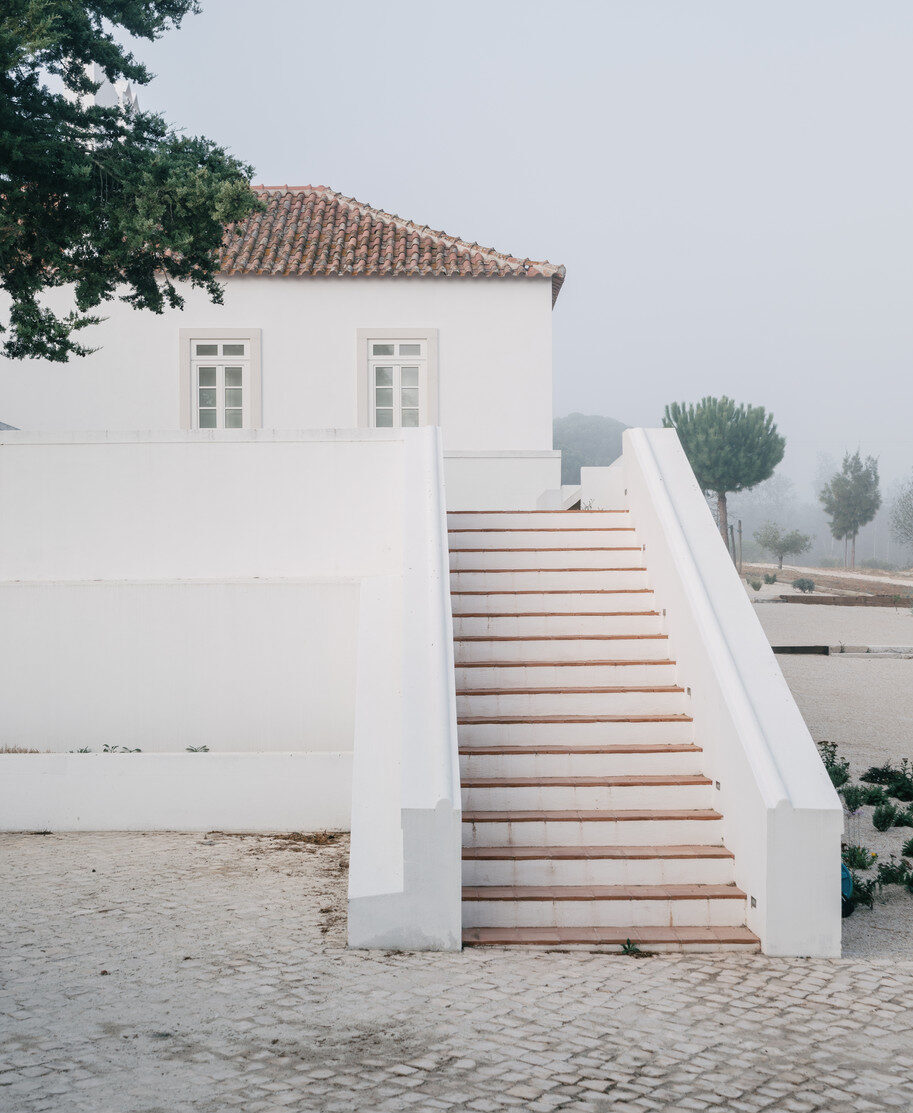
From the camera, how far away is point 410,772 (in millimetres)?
4934

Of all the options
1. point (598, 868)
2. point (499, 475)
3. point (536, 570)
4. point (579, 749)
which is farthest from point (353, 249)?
point (598, 868)

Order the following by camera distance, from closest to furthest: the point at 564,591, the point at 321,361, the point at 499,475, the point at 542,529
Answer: the point at 564,591 < the point at 542,529 < the point at 499,475 < the point at 321,361

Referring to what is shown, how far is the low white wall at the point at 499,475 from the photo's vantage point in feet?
46.8

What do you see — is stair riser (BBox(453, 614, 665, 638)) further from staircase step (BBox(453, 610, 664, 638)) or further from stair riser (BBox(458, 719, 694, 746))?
stair riser (BBox(458, 719, 694, 746))

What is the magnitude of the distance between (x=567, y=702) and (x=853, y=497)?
61.7 m

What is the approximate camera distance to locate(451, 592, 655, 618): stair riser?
733 cm

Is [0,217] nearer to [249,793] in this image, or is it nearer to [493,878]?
[249,793]

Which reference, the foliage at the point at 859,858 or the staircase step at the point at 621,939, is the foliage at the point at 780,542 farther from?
the staircase step at the point at 621,939

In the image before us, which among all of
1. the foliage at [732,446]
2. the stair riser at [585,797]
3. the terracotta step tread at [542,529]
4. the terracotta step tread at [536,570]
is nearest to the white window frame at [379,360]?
the terracotta step tread at [542,529]

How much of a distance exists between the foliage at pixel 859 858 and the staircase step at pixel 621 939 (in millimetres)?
1595

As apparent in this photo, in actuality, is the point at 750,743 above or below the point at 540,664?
below

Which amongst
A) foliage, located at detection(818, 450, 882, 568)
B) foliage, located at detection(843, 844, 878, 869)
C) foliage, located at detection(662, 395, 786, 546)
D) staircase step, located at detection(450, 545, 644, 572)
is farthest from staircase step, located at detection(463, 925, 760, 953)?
foliage, located at detection(818, 450, 882, 568)

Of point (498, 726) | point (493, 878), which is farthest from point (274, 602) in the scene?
point (493, 878)

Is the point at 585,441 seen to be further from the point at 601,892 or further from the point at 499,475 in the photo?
the point at 601,892
